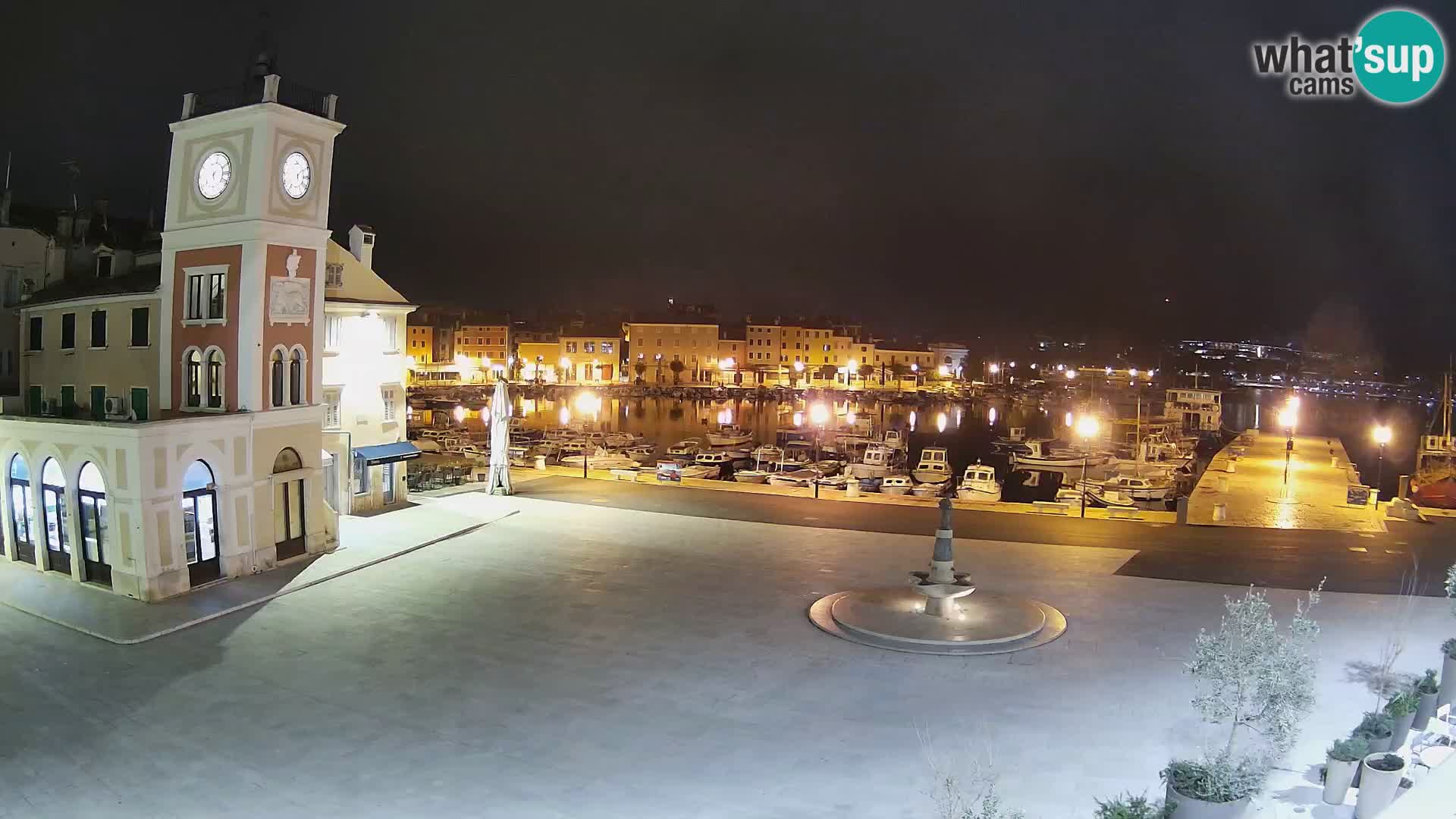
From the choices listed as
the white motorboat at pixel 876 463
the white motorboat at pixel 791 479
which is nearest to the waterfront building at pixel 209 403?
the white motorboat at pixel 791 479

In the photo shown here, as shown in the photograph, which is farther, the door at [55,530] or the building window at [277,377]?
the building window at [277,377]

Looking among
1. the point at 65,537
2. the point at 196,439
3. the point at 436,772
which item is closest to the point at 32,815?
the point at 436,772

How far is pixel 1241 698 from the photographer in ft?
24.2

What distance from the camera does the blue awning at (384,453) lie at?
20.6 m

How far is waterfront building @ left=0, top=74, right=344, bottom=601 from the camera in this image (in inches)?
559

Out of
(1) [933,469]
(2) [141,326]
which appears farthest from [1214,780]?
(1) [933,469]

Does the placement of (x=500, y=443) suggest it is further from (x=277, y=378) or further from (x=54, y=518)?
(x=54, y=518)

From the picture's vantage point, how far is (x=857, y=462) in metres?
49.8

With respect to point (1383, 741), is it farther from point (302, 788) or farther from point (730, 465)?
point (730, 465)

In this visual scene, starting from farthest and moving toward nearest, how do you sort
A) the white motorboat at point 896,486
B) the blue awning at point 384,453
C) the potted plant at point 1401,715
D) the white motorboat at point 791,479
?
1. the white motorboat at point 896,486
2. the white motorboat at point 791,479
3. the blue awning at point 384,453
4. the potted plant at point 1401,715

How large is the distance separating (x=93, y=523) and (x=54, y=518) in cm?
129

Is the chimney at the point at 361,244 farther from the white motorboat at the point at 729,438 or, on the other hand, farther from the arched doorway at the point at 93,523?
the white motorboat at the point at 729,438

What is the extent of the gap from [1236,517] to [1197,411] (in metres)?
66.2

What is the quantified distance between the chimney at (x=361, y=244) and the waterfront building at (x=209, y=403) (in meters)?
5.06
